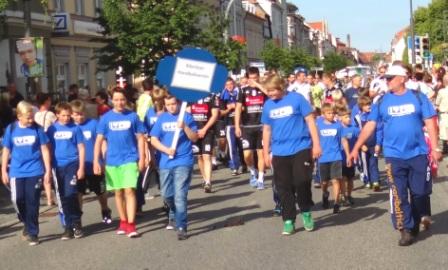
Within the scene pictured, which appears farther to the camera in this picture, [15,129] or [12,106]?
[12,106]

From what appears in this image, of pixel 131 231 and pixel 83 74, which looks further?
pixel 83 74

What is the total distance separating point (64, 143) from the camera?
10062mm

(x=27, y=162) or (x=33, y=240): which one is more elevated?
(x=27, y=162)

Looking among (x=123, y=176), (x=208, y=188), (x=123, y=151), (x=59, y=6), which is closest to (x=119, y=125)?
(x=123, y=151)

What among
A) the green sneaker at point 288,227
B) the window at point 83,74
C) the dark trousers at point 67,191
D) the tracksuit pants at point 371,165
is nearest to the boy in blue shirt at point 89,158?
the dark trousers at point 67,191

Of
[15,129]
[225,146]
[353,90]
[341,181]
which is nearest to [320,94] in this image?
[353,90]

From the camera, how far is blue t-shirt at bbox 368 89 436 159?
8523mm

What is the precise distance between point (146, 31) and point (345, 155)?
42.5ft

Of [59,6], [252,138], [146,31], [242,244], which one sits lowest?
[242,244]

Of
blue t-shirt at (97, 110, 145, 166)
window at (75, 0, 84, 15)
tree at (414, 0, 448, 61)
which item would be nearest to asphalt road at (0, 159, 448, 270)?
blue t-shirt at (97, 110, 145, 166)

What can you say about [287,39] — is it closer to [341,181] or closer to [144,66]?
[144,66]

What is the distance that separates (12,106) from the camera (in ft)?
54.9

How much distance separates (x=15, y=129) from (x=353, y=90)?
35.0 ft

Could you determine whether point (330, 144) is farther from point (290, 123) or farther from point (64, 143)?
point (64, 143)
